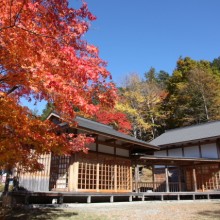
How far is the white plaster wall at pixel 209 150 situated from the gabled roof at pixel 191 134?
1.03m

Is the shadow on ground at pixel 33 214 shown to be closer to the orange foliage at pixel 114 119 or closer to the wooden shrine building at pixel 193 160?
the wooden shrine building at pixel 193 160

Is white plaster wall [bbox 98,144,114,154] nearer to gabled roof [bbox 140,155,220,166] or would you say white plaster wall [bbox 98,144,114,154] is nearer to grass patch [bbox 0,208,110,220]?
gabled roof [bbox 140,155,220,166]

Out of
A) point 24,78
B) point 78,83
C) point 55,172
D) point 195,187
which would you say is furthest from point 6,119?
point 195,187

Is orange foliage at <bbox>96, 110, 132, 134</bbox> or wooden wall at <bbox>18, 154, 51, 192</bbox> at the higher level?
orange foliage at <bbox>96, 110, 132, 134</bbox>

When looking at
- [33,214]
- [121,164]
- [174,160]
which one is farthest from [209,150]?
[33,214]

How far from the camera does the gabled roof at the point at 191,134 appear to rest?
23.6 m

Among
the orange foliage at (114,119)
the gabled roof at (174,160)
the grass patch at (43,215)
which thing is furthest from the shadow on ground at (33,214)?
the orange foliage at (114,119)

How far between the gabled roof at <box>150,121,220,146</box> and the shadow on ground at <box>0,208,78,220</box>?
1659 centimetres

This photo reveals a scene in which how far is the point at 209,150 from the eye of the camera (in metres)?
23.5

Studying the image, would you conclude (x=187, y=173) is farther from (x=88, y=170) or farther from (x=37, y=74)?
(x=37, y=74)

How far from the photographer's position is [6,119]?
679 centimetres

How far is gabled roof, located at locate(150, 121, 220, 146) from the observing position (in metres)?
23.6

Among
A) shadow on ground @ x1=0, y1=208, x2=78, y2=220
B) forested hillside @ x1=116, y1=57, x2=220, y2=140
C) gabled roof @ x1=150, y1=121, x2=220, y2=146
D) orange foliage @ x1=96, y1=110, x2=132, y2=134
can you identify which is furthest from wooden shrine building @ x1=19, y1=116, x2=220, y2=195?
forested hillside @ x1=116, y1=57, x2=220, y2=140

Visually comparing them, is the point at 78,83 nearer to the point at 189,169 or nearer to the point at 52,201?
the point at 52,201
